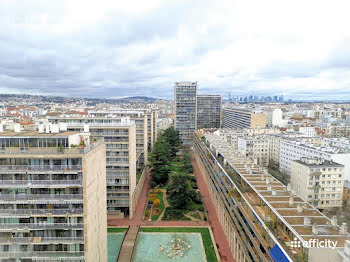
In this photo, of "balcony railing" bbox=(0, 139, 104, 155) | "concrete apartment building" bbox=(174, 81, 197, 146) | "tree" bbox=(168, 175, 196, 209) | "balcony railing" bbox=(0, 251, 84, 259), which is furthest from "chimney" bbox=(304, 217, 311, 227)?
"concrete apartment building" bbox=(174, 81, 197, 146)

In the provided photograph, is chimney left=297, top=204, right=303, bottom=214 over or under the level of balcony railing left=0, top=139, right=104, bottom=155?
under

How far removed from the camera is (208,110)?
14350cm

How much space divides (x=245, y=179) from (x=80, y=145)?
21636mm

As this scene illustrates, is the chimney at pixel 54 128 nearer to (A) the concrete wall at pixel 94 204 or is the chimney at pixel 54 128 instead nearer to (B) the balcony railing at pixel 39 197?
(A) the concrete wall at pixel 94 204

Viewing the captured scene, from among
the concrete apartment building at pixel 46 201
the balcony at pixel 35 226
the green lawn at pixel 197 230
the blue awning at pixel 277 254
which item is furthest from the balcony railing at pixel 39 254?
the green lawn at pixel 197 230

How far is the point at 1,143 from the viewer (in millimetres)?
26547

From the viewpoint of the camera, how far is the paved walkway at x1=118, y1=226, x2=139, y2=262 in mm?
Answer: 37034

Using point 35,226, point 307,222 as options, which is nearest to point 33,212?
point 35,226

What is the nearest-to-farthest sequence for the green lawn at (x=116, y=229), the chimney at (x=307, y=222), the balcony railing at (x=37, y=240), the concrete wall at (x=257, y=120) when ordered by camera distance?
the chimney at (x=307, y=222), the balcony railing at (x=37, y=240), the green lawn at (x=116, y=229), the concrete wall at (x=257, y=120)

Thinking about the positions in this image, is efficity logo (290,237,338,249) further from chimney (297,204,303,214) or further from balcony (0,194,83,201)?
balcony (0,194,83,201)

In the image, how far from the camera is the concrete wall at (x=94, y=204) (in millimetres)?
25266

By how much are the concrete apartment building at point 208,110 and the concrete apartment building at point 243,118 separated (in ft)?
39.0

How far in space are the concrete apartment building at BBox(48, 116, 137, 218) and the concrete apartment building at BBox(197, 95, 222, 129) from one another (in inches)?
3692

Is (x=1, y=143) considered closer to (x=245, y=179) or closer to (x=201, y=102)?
(x=245, y=179)
